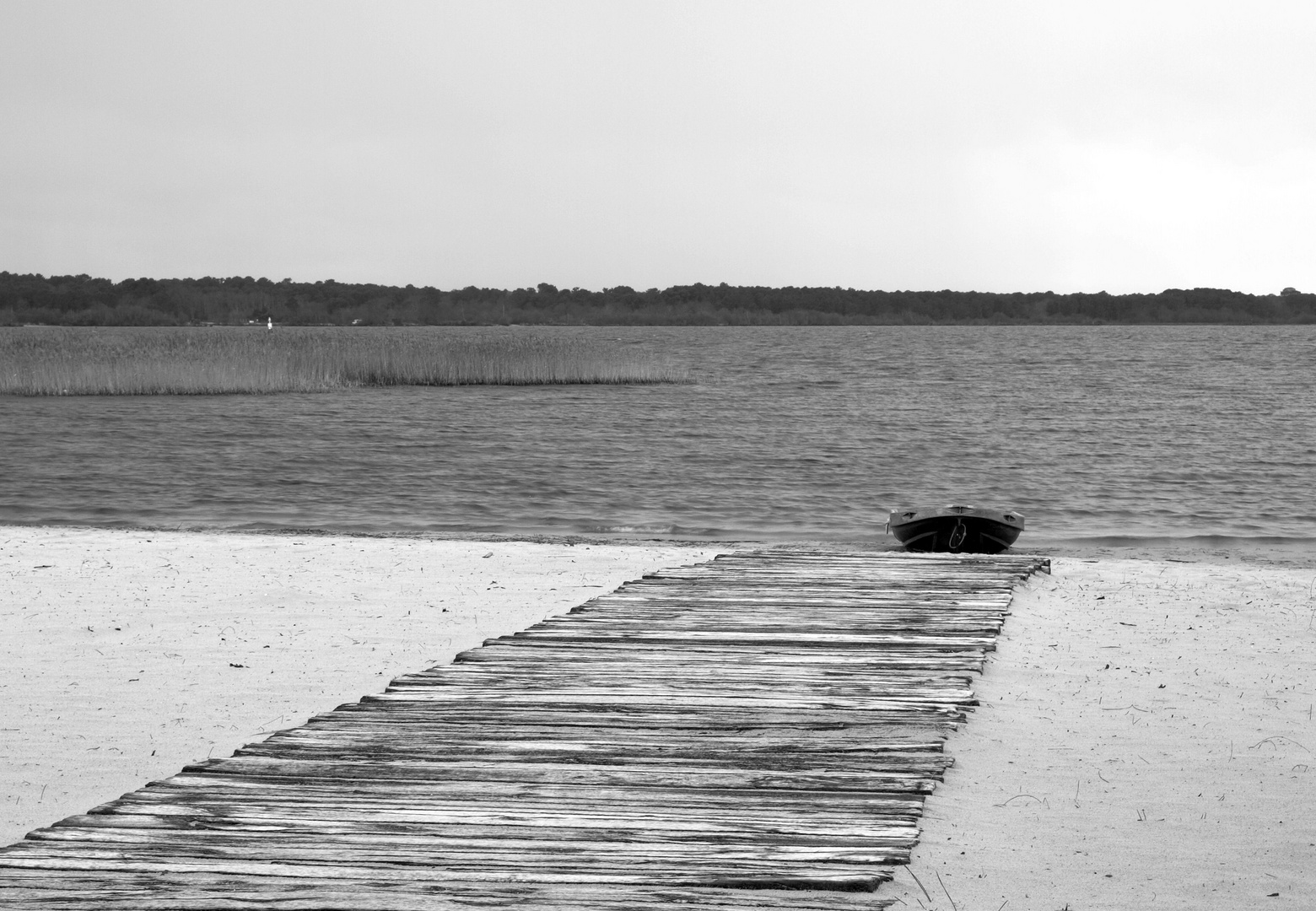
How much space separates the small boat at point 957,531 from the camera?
1234 cm

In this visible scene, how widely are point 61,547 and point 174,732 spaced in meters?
6.49

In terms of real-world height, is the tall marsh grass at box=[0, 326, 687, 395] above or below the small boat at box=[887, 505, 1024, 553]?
above

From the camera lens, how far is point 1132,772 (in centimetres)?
493

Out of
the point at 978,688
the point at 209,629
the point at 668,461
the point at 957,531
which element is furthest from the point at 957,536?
the point at 668,461

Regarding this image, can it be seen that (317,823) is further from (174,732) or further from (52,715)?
(52,715)

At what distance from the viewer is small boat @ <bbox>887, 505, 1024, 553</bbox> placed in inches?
486

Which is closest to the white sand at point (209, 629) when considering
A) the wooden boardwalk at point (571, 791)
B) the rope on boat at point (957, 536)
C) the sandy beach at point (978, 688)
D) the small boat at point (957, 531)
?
the sandy beach at point (978, 688)

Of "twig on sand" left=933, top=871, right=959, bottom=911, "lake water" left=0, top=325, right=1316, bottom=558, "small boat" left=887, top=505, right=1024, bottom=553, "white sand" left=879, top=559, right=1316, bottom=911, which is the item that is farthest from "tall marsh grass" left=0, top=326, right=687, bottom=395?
"twig on sand" left=933, top=871, right=959, bottom=911

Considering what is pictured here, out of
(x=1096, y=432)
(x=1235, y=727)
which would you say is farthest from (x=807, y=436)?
(x=1235, y=727)

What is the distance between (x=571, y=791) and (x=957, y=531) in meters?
8.74

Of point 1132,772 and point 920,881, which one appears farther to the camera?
point 1132,772

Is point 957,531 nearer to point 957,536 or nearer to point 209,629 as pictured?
point 957,536

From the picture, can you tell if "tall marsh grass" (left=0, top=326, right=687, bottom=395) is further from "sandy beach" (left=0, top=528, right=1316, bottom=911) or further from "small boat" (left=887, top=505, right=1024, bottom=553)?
"small boat" (left=887, top=505, right=1024, bottom=553)

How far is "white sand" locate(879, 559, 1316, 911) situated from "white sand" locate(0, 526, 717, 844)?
2.95 metres
